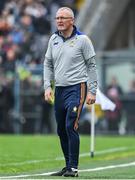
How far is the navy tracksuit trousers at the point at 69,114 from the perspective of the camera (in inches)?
440

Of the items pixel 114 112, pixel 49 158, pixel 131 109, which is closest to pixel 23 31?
pixel 114 112

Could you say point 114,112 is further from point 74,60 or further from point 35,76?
point 74,60

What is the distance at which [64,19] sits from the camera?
36.8 ft

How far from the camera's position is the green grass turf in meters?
12.2

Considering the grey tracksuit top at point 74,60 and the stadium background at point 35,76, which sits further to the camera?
the stadium background at point 35,76

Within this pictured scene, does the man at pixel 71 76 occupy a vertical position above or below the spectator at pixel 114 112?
above

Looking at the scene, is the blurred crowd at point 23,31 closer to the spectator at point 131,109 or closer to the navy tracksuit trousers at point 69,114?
the spectator at point 131,109

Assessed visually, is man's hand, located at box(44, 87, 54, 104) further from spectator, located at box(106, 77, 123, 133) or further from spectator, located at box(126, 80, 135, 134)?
spectator, located at box(126, 80, 135, 134)

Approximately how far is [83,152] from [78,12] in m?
13.5

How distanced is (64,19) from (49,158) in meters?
5.08

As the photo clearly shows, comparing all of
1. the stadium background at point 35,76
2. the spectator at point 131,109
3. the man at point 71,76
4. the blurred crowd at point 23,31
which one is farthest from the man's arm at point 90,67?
the spectator at point 131,109

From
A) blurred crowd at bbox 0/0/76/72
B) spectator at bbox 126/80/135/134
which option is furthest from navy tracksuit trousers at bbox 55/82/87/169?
spectator at bbox 126/80/135/134

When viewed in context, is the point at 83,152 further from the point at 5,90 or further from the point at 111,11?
the point at 111,11

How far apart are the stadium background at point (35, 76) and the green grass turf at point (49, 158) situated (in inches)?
200
